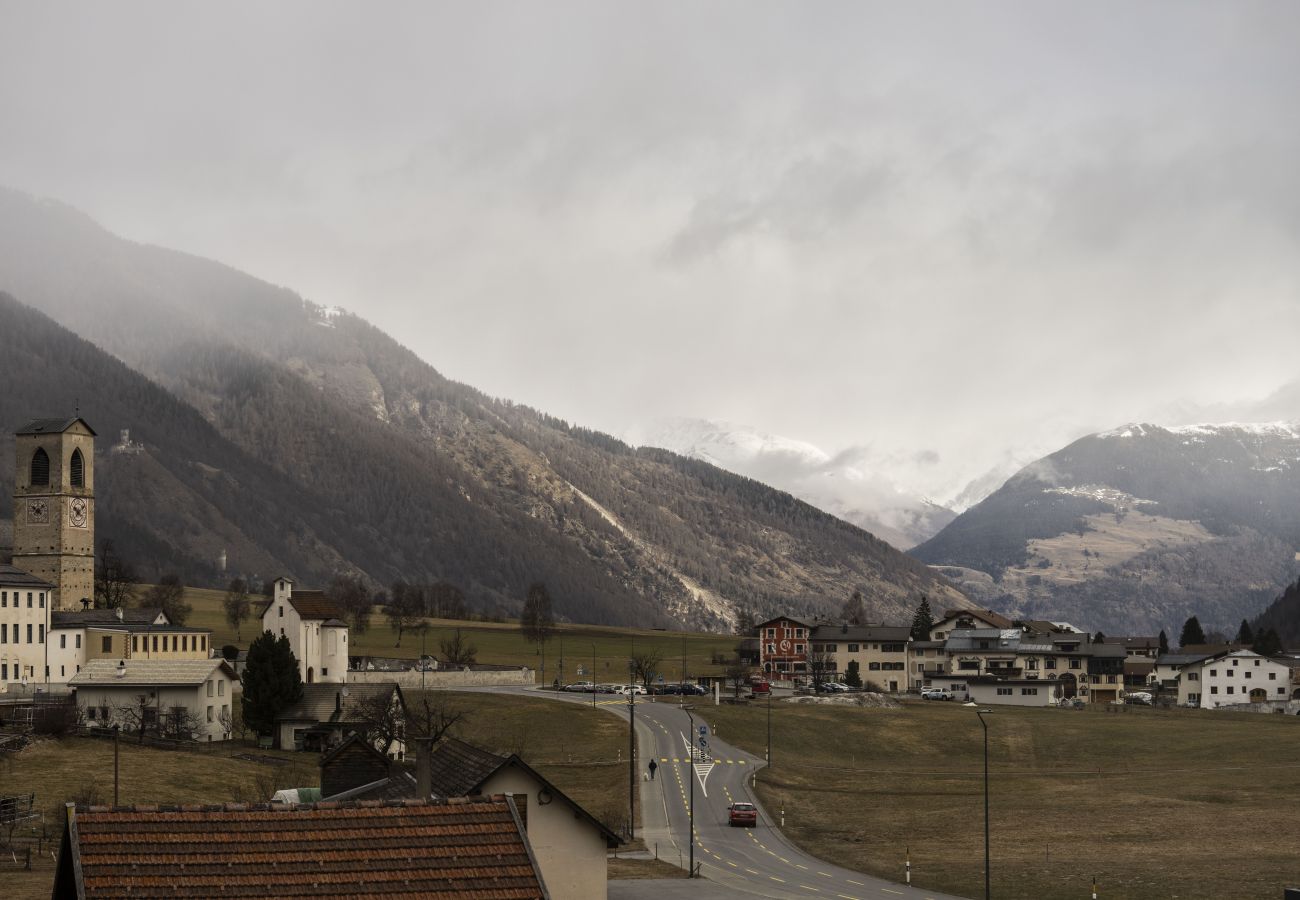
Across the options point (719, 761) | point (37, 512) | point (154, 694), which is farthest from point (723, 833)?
point (37, 512)

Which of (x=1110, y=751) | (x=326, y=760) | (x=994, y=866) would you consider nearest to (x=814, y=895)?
(x=994, y=866)

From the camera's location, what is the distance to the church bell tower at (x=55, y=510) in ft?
482

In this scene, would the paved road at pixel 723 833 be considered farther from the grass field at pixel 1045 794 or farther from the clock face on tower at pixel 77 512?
the clock face on tower at pixel 77 512

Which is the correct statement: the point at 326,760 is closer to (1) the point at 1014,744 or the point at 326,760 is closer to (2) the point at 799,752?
(2) the point at 799,752

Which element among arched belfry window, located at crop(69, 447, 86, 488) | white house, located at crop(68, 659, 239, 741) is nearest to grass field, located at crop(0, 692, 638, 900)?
white house, located at crop(68, 659, 239, 741)

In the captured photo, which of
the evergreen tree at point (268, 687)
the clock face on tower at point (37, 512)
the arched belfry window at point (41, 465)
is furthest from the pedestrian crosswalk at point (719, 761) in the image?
the arched belfry window at point (41, 465)

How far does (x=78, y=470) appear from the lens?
150 meters

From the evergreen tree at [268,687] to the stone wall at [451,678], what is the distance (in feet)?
112

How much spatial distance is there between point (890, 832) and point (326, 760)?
36.4m

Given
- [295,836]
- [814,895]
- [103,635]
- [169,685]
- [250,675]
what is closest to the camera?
[295,836]

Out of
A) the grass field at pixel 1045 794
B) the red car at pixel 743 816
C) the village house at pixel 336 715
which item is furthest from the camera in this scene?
the village house at pixel 336 715

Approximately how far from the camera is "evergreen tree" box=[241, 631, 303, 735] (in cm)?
11956

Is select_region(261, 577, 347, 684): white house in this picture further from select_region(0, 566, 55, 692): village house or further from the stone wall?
select_region(0, 566, 55, 692): village house

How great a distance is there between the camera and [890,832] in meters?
90.6
